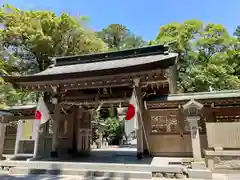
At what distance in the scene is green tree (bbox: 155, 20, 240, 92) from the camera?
17.2 metres

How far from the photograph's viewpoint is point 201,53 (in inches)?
774

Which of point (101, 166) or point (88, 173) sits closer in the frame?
point (88, 173)

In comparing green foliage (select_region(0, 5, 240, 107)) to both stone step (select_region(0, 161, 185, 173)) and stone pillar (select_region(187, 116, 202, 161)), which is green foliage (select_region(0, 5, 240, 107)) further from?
stone step (select_region(0, 161, 185, 173))

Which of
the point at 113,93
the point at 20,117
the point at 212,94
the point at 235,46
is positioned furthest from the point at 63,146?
the point at 235,46

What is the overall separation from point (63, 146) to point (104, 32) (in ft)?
72.2

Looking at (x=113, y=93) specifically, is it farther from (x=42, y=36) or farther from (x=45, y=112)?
→ (x=42, y=36)

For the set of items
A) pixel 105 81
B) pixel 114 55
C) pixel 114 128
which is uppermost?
pixel 114 55

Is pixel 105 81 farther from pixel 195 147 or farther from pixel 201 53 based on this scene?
pixel 201 53

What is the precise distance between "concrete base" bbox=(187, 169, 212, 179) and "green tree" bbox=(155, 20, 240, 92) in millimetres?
13184

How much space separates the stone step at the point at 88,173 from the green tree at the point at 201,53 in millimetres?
14013

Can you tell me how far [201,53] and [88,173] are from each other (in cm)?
1831

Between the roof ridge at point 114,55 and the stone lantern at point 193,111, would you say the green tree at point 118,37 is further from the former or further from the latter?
the stone lantern at point 193,111

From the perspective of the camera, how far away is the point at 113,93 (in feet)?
26.3

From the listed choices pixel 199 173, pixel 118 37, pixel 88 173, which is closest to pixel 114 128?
pixel 88 173
